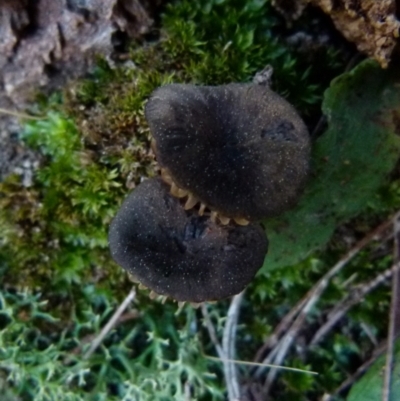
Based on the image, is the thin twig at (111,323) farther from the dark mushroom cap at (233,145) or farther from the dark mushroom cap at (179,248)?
the dark mushroom cap at (233,145)

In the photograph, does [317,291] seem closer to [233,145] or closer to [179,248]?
[179,248]

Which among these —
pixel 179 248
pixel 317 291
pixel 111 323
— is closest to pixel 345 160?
pixel 317 291

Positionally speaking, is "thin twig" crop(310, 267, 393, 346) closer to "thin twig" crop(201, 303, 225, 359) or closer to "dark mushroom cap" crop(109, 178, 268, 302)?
"thin twig" crop(201, 303, 225, 359)

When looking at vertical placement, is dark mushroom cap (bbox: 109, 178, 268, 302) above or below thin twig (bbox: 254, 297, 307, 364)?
above

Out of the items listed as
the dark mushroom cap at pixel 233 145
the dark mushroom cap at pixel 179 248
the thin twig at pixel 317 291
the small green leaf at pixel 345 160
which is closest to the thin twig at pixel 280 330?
the thin twig at pixel 317 291

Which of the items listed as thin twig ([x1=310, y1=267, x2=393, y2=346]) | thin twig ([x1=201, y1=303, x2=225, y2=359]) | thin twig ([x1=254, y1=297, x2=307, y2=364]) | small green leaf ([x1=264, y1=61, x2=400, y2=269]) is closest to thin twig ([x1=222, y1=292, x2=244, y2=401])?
thin twig ([x1=201, y1=303, x2=225, y2=359])
